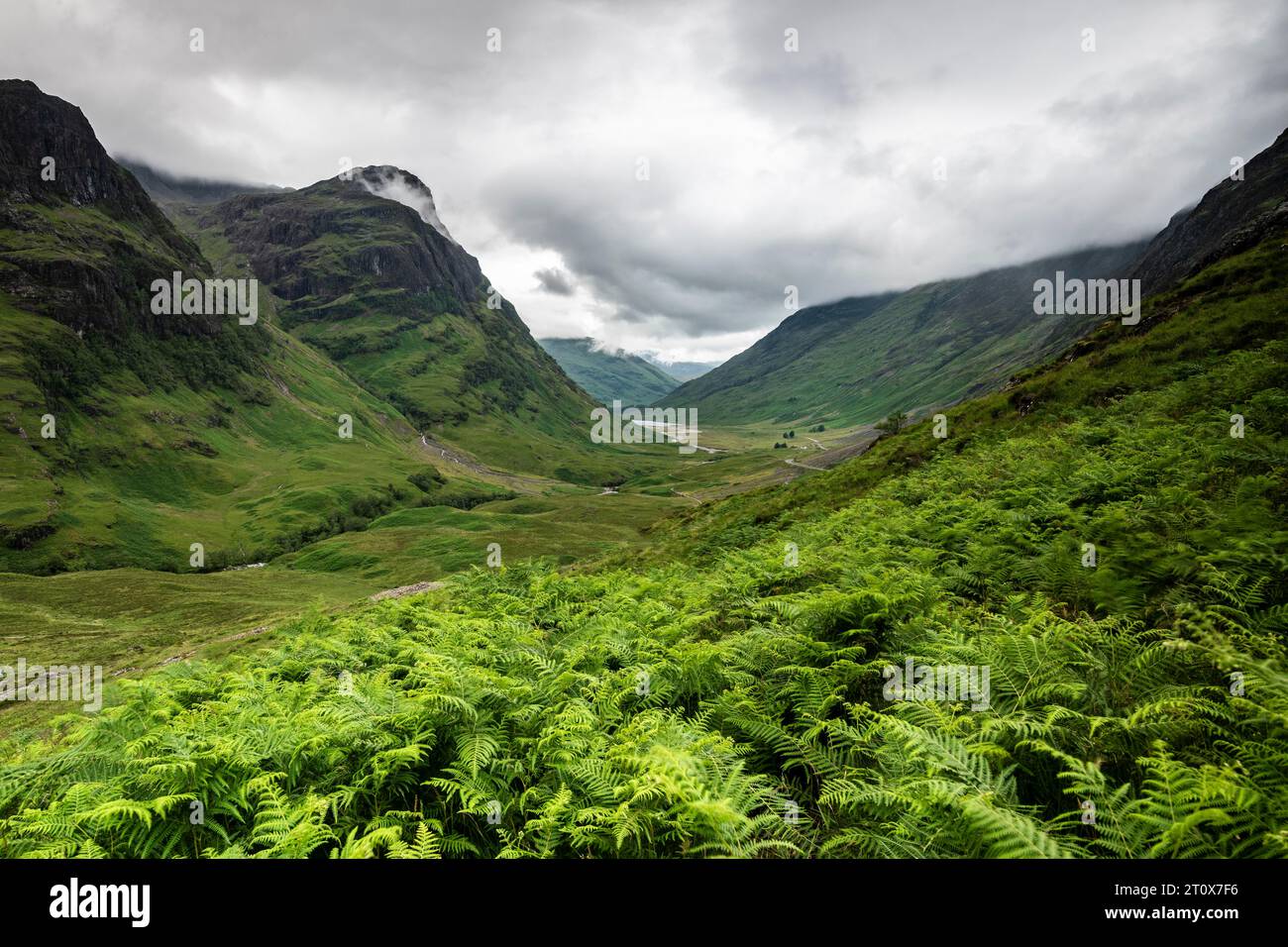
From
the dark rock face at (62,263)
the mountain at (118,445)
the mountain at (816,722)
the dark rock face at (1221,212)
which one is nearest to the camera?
the mountain at (816,722)

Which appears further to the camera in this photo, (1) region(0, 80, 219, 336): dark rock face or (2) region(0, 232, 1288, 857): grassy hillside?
(1) region(0, 80, 219, 336): dark rock face

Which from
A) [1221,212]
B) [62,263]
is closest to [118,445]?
[62,263]

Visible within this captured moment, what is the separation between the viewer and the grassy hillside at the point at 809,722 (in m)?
4.61

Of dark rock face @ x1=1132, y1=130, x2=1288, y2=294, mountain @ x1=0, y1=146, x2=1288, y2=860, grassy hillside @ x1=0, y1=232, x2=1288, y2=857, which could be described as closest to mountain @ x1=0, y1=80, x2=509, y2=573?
grassy hillside @ x1=0, y1=232, x2=1288, y2=857

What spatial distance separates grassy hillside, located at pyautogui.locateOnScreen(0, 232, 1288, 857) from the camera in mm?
4605

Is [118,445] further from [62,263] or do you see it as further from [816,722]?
[816,722]

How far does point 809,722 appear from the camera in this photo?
22.5 ft

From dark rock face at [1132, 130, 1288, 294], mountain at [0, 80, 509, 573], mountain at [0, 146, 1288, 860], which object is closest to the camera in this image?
mountain at [0, 146, 1288, 860]

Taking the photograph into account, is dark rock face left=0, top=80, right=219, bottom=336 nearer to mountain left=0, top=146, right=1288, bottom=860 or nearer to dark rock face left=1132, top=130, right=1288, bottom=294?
mountain left=0, top=146, right=1288, bottom=860

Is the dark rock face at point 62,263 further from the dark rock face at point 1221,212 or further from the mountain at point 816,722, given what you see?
the dark rock face at point 1221,212

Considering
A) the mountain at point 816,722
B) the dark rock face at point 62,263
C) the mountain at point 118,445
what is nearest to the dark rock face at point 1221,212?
the mountain at point 816,722
